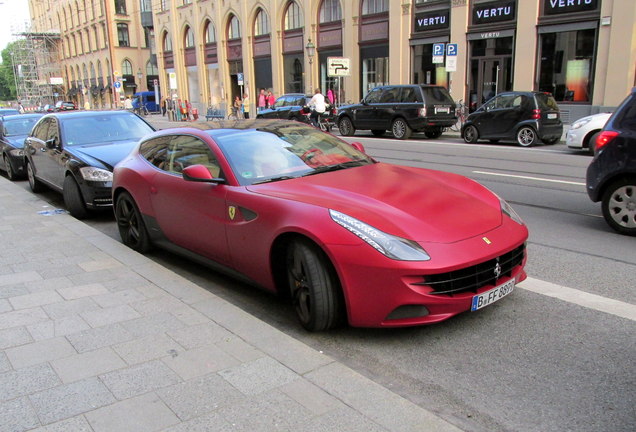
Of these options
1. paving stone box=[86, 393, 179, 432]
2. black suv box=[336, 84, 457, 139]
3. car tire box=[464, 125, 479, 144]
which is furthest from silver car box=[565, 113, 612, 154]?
paving stone box=[86, 393, 179, 432]

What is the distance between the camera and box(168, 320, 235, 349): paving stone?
353 centimetres

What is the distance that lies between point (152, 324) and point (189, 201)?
1459 millimetres

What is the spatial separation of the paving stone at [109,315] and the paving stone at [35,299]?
0.53 m

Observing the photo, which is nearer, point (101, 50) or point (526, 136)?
point (526, 136)

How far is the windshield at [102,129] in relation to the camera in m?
8.97

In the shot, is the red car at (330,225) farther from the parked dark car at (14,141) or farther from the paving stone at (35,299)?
the parked dark car at (14,141)

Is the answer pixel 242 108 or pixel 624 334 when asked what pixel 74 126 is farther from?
pixel 242 108

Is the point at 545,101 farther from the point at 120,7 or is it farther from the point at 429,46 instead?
the point at 120,7

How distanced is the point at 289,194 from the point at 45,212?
19.6ft

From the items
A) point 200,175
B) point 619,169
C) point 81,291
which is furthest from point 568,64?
point 81,291

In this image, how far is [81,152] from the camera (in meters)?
8.33

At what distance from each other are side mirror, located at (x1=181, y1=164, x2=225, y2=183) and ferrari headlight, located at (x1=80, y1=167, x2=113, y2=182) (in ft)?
12.1

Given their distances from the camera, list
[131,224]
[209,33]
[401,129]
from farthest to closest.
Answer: [209,33] → [401,129] → [131,224]

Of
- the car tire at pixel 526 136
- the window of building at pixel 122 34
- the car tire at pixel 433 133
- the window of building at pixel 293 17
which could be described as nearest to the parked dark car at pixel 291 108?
the car tire at pixel 433 133
